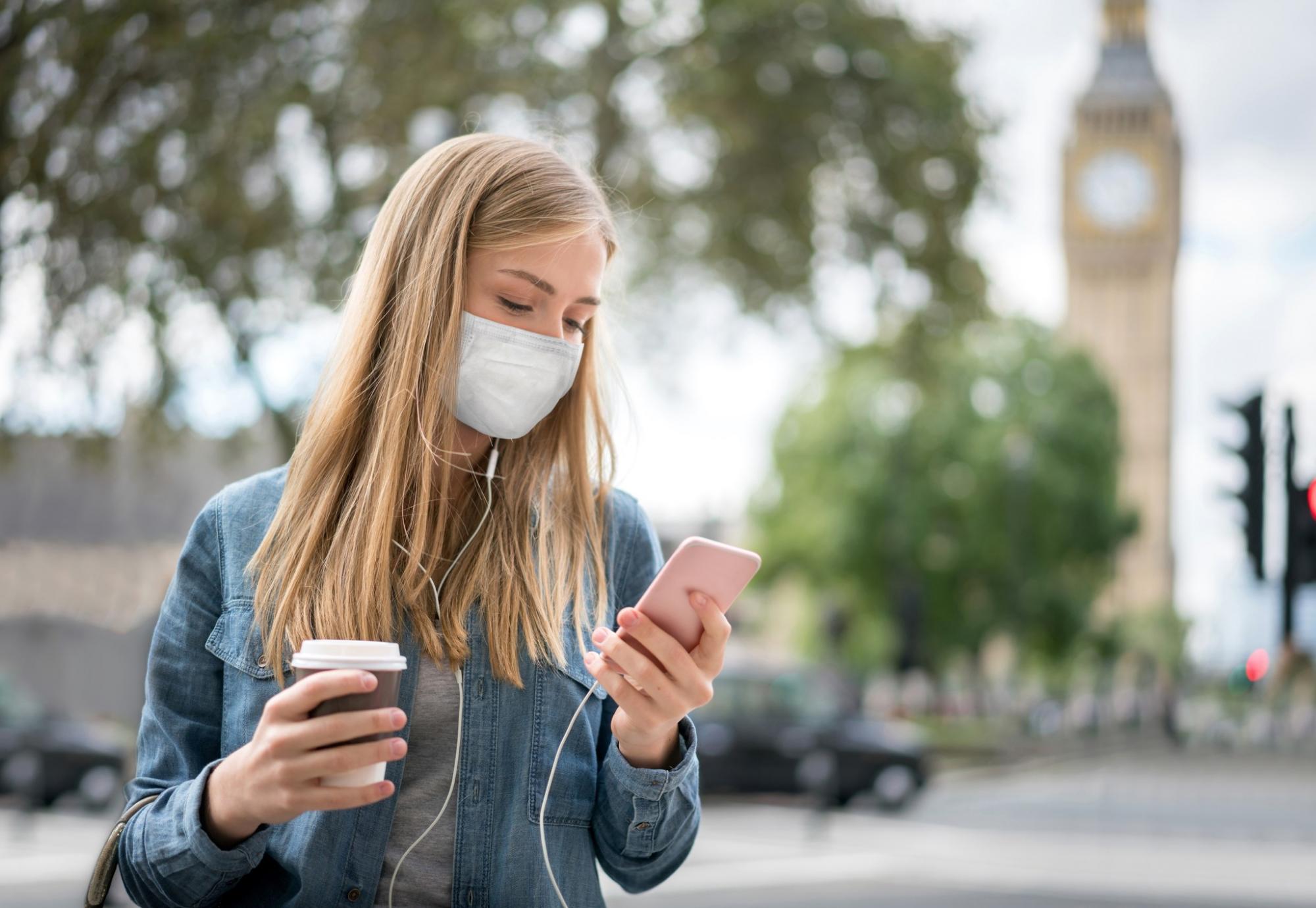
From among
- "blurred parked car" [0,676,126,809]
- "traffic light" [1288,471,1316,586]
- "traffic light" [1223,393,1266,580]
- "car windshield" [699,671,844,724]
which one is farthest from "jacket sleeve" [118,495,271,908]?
"car windshield" [699,671,844,724]

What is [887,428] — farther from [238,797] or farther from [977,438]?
[238,797]

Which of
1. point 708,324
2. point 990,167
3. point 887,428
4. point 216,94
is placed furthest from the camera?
point 887,428

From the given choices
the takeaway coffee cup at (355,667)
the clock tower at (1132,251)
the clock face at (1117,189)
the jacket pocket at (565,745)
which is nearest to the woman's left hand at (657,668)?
the jacket pocket at (565,745)

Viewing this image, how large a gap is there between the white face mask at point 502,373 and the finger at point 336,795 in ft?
2.11

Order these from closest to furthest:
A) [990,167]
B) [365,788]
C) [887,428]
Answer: [365,788]
[990,167]
[887,428]

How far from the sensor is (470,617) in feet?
6.40

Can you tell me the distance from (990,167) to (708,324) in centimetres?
294

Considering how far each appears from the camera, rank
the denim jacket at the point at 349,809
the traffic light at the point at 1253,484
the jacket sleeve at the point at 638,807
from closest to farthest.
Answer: the denim jacket at the point at 349,809 → the jacket sleeve at the point at 638,807 → the traffic light at the point at 1253,484

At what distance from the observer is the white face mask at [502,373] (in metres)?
2.02

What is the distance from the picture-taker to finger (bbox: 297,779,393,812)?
61.2 inches

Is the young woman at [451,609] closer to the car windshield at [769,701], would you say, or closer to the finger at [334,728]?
the finger at [334,728]

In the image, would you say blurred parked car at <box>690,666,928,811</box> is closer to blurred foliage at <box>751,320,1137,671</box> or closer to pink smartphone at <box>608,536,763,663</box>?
blurred foliage at <box>751,320,1137,671</box>

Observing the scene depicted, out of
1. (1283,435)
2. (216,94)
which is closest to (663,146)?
(216,94)

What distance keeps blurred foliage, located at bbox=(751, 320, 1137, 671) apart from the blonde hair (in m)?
31.9
